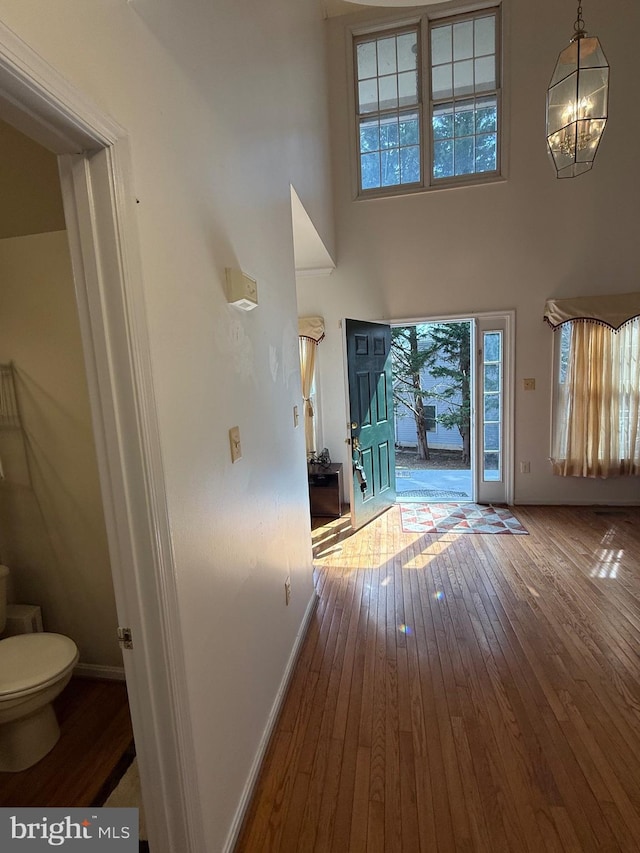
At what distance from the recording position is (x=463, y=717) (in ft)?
5.68

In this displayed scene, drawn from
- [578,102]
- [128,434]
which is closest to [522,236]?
[578,102]

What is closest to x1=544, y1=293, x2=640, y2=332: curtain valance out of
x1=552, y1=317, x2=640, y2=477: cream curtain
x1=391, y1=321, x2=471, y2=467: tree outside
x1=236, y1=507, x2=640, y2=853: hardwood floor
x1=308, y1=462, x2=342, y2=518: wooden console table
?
x1=552, y1=317, x2=640, y2=477: cream curtain

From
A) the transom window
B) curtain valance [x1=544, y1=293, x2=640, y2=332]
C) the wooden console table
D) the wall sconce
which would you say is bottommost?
the wooden console table

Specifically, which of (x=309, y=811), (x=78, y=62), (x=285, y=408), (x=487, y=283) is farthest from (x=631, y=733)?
(x=487, y=283)

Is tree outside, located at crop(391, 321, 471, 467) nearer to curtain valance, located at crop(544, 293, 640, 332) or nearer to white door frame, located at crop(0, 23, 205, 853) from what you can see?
curtain valance, located at crop(544, 293, 640, 332)

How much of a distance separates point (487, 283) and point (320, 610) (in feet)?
11.1

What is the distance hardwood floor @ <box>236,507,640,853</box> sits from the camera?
1.34 metres

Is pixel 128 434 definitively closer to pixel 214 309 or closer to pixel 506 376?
pixel 214 309

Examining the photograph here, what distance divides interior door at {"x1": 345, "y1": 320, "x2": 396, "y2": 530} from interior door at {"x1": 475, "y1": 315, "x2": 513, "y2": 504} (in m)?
0.91

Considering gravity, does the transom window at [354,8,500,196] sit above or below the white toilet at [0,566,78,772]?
above

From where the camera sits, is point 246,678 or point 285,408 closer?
point 246,678

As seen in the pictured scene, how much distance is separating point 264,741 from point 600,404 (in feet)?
12.9

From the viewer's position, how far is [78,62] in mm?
767

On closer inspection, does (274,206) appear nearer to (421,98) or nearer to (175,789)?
(175,789)
